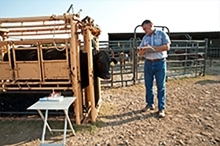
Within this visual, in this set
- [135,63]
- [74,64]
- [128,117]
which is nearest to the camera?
[74,64]

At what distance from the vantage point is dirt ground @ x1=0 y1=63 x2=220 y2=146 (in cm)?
286

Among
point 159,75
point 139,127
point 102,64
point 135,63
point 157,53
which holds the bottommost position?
point 139,127

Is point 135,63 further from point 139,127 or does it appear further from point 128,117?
point 139,127

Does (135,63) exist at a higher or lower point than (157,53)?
lower

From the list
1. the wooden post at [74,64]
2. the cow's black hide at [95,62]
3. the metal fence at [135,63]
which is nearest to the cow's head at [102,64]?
the cow's black hide at [95,62]

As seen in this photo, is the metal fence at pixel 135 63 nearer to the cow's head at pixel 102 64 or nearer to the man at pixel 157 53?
the man at pixel 157 53

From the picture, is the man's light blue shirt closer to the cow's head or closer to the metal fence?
the cow's head

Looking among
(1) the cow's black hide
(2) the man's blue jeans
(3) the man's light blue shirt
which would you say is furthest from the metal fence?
(1) the cow's black hide

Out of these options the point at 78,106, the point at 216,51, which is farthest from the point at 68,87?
the point at 216,51

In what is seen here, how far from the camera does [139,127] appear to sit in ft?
10.6

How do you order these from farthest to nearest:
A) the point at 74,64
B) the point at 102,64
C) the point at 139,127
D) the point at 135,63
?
the point at 135,63 → the point at 102,64 → the point at 139,127 → the point at 74,64

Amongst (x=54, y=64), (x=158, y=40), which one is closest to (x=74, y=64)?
(x=54, y=64)

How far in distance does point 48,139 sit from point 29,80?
112cm

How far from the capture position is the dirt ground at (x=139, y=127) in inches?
112
